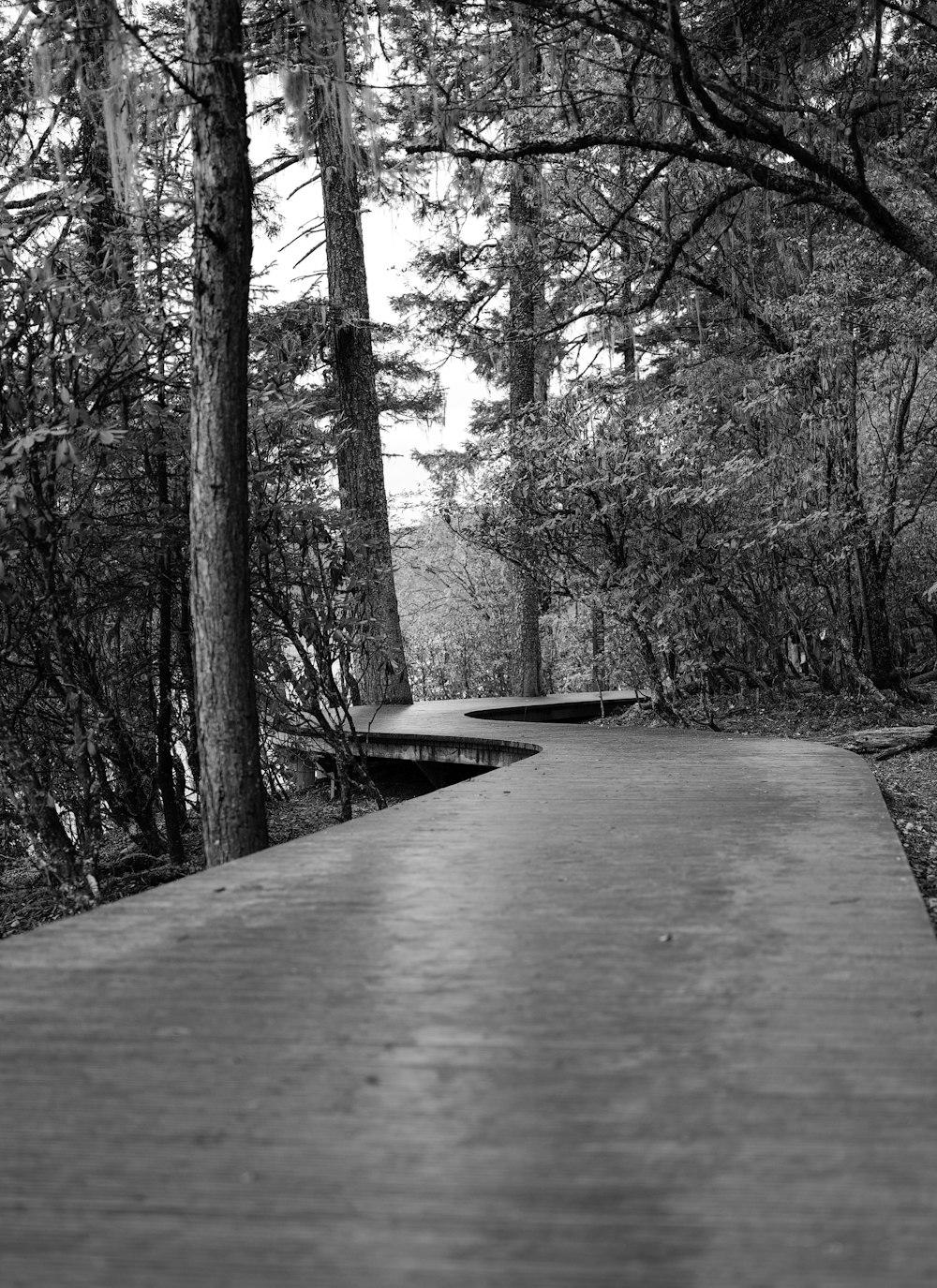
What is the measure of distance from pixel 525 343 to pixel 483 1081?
1037cm

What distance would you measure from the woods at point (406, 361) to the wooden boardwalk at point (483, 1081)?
8.81 feet

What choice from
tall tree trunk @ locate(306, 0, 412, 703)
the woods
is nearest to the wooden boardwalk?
the woods

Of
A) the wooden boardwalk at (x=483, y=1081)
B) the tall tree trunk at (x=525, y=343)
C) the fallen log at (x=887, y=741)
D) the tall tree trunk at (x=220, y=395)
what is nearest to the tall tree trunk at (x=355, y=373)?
the tall tree trunk at (x=525, y=343)

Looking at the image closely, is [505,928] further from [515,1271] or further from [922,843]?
[922,843]

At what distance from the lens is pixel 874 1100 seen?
1.62m

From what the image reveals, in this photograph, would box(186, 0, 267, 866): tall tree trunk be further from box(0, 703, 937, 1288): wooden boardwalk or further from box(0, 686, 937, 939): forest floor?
box(0, 703, 937, 1288): wooden boardwalk

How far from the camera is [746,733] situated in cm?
829

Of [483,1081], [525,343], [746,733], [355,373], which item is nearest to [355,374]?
[355,373]

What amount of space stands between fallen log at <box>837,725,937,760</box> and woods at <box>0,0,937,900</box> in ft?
3.64

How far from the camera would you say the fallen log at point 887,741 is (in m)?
7.98

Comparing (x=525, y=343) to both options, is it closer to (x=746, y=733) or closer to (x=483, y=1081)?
(x=746, y=733)

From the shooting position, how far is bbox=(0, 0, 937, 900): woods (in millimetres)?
5117

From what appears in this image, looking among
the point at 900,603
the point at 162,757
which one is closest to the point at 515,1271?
the point at 162,757

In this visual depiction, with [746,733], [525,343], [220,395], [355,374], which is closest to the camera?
[220,395]
